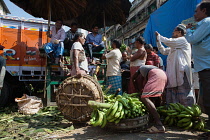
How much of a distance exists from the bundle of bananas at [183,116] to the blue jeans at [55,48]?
3.34 metres

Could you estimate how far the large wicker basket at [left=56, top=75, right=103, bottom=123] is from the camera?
2955mm

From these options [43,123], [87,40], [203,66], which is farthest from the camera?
[87,40]

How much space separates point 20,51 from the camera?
535cm

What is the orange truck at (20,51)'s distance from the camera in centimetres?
515

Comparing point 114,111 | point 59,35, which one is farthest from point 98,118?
point 59,35

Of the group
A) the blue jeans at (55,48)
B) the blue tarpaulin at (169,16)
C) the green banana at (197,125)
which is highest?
the blue tarpaulin at (169,16)

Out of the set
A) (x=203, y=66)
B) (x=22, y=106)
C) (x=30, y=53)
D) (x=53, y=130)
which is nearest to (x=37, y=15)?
(x=30, y=53)

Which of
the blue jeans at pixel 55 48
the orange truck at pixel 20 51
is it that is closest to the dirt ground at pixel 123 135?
the blue jeans at pixel 55 48

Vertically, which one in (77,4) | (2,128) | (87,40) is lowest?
(2,128)

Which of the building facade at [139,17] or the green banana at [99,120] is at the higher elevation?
the building facade at [139,17]

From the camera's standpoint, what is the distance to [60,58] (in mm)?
4742

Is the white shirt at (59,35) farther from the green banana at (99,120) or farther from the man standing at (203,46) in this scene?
the man standing at (203,46)

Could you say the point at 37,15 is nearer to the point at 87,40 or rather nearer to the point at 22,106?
the point at 87,40

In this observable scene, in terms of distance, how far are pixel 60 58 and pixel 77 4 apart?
6.79 feet
